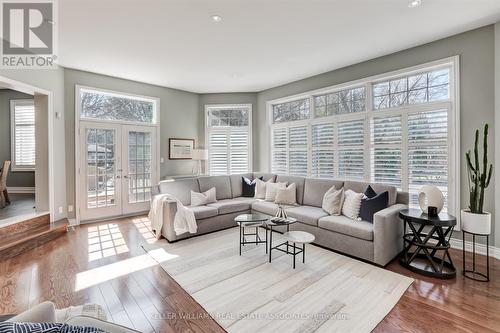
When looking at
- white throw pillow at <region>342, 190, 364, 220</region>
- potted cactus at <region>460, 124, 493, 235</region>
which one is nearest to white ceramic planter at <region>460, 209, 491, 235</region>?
potted cactus at <region>460, 124, 493, 235</region>

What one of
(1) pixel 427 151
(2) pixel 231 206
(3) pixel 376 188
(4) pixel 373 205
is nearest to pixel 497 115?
(1) pixel 427 151

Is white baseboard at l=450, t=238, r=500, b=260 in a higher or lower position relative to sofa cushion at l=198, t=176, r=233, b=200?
lower

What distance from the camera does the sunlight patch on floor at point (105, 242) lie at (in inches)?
128

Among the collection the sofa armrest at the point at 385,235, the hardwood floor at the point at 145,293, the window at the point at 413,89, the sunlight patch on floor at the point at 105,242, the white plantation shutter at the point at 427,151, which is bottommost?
the hardwood floor at the point at 145,293

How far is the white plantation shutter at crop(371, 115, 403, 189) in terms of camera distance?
3.82 metres

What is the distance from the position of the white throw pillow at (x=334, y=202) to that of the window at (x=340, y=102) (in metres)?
1.75

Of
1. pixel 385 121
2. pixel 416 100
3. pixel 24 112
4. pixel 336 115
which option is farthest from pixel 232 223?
pixel 24 112

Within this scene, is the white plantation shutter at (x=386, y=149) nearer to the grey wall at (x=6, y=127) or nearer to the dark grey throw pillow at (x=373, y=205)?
the dark grey throw pillow at (x=373, y=205)

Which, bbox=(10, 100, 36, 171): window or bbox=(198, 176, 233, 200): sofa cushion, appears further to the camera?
bbox=(10, 100, 36, 171): window

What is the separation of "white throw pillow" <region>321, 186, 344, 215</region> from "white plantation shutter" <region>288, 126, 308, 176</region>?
5.17ft

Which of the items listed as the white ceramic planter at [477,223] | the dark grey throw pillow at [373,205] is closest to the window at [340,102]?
the dark grey throw pillow at [373,205]

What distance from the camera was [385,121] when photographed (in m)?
3.97

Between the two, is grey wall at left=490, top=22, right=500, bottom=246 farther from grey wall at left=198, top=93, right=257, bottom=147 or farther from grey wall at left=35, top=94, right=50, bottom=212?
grey wall at left=35, top=94, right=50, bottom=212

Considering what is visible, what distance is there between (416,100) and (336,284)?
3.12 metres
